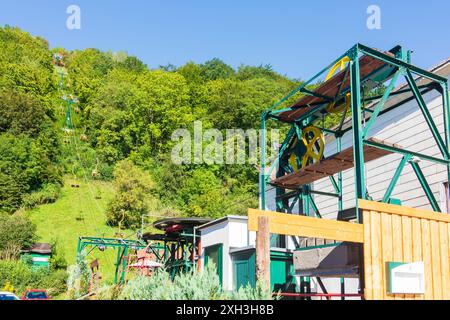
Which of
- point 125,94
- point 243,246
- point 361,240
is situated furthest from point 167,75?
point 361,240

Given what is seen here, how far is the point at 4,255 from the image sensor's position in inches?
1192

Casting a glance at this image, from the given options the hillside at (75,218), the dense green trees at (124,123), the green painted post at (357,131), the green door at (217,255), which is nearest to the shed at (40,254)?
the hillside at (75,218)

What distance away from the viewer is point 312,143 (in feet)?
42.7

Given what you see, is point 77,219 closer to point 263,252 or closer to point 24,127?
point 24,127

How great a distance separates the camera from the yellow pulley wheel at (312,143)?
501 inches

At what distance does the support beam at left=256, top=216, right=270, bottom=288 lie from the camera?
6.29 metres

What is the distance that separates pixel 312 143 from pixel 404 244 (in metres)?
5.35

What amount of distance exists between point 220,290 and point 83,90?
60833 millimetres

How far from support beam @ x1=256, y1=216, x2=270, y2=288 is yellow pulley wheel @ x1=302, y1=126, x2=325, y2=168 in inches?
242

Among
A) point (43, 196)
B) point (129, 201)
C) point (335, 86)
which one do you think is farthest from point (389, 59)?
point (43, 196)

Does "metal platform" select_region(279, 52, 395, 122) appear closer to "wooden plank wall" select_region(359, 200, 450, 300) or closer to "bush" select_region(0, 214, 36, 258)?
"wooden plank wall" select_region(359, 200, 450, 300)

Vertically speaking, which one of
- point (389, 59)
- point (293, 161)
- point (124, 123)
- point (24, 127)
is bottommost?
point (293, 161)

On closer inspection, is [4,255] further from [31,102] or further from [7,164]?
[31,102]
